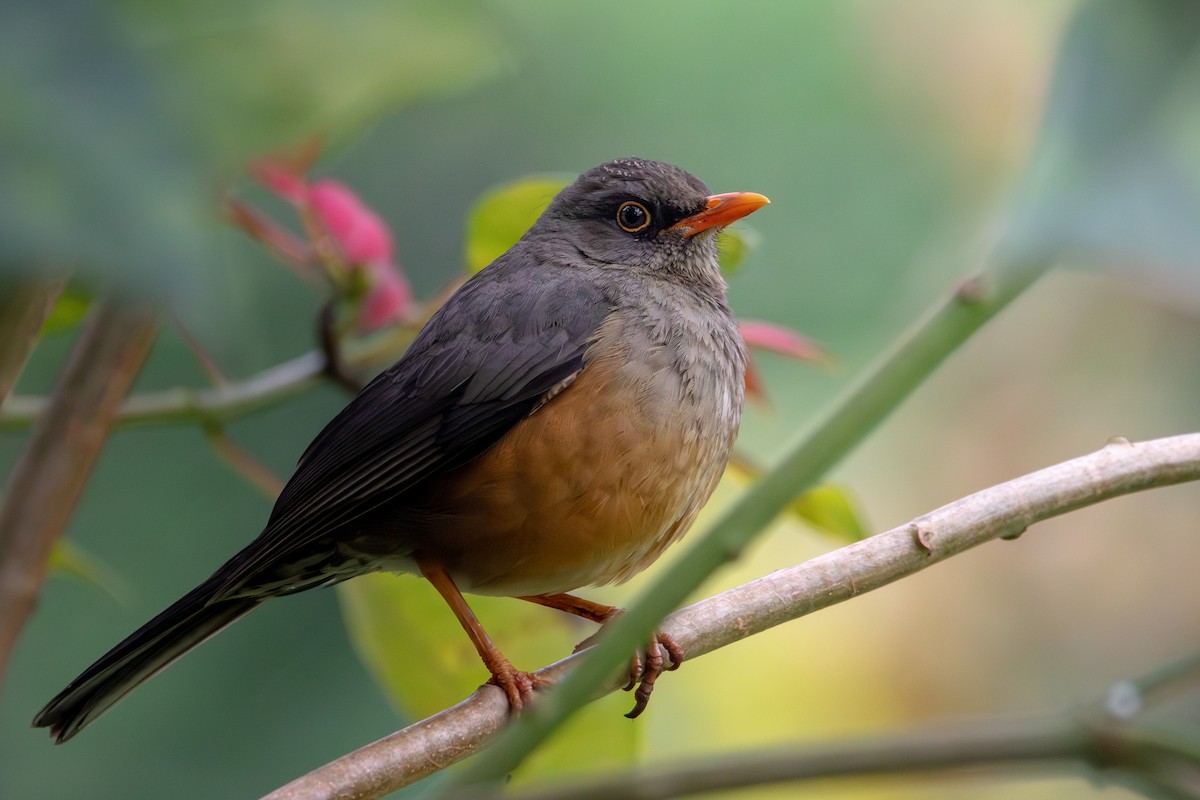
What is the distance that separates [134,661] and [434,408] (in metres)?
0.85

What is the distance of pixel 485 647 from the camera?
2.69 metres

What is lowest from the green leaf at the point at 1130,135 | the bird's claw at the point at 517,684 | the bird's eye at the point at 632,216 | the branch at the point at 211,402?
the green leaf at the point at 1130,135

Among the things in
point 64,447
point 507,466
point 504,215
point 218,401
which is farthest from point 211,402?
point 504,215

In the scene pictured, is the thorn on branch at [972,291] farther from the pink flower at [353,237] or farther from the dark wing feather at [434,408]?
the pink flower at [353,237]

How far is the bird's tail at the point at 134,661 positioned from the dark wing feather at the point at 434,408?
0.10 m

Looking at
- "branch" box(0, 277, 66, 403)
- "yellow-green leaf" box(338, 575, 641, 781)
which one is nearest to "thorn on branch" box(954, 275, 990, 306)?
"branch" box(0, 277, 66, 403)

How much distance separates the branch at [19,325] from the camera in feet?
3.94

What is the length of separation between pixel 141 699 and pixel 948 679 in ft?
11.9

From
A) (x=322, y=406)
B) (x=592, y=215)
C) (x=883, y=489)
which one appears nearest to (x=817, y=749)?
(x=592, y=215)

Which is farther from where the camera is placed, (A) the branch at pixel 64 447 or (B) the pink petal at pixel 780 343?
(B) the pink petal at pixel 780 343

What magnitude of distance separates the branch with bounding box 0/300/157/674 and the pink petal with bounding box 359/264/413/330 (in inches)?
25.3

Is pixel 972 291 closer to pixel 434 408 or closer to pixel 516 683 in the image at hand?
pixel 516 683

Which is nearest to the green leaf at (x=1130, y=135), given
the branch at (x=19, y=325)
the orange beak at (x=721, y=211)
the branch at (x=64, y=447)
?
the branch at (x=19, y=325)

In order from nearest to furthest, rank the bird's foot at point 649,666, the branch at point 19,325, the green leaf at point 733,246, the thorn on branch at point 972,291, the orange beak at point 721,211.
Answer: the thorn on branch at point 972,291, the branch at point 19,325, the bird's foot at point 649,666, the green leaf at point 733,246, the orange beak at point 721,211
